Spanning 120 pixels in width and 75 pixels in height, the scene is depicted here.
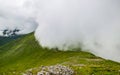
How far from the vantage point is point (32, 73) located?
327 ft

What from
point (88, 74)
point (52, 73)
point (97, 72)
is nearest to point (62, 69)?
point (52, 73)

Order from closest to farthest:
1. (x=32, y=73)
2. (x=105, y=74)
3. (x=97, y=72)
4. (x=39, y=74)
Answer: (x=39, y=74) → (x=32, y=73) → (x=105, y=74) → (x=97, y=72)

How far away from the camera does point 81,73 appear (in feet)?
366

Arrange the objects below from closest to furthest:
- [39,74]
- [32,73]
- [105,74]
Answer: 1. [39,74]
2. [32,73]
3. [105,74]

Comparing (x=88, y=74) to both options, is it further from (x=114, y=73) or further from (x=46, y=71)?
(x=46, y=71)

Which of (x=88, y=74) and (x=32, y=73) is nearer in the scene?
(x=32, y=73)

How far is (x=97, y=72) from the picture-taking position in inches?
4663

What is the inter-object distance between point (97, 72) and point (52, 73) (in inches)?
1156

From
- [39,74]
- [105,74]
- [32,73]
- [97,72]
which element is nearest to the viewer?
[39,74]

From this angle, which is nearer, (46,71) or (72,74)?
(46,71)

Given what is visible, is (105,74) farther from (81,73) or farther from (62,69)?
(62,69)

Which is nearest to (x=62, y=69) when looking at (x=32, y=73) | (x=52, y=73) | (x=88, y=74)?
(x=52, y=73)

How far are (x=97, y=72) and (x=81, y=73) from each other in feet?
32.7

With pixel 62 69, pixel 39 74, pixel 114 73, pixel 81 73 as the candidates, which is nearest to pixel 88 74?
pixel 81 73
